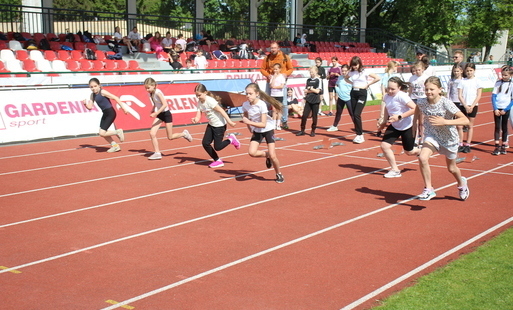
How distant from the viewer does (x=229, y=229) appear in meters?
8.25

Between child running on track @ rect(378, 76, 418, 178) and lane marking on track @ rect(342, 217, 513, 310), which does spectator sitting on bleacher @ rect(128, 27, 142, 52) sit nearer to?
child running on track @ rect(378, 76, 418, 178)

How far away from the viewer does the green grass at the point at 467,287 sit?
18.3 feet

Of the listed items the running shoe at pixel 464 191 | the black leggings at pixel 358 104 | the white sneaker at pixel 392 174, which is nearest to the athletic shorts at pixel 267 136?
the white sneaker at pixel 392 174

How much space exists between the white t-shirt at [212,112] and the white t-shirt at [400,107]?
3.32 meters

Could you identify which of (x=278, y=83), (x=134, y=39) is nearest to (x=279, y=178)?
(x=278, y=83)

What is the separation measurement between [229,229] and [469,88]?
800 cm

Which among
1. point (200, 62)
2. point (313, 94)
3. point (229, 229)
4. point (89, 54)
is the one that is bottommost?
point (229, 229)

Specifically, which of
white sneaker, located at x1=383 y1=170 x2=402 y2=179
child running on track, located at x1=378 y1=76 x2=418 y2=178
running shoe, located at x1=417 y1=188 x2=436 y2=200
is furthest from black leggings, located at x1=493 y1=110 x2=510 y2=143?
running shoe, located at x1=417 y1=188 x2=436 y2=200

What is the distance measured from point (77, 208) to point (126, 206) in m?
0.74

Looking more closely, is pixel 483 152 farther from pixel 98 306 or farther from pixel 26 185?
pixel 98 306

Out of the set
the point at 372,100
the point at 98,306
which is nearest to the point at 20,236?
the point at 98,306

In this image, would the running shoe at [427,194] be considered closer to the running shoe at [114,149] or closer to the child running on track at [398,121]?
the child running on track at [398,121]

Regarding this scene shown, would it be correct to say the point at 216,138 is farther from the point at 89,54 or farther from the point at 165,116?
the point at 89,54

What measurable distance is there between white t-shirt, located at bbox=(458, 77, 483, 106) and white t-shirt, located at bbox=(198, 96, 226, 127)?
562cm
